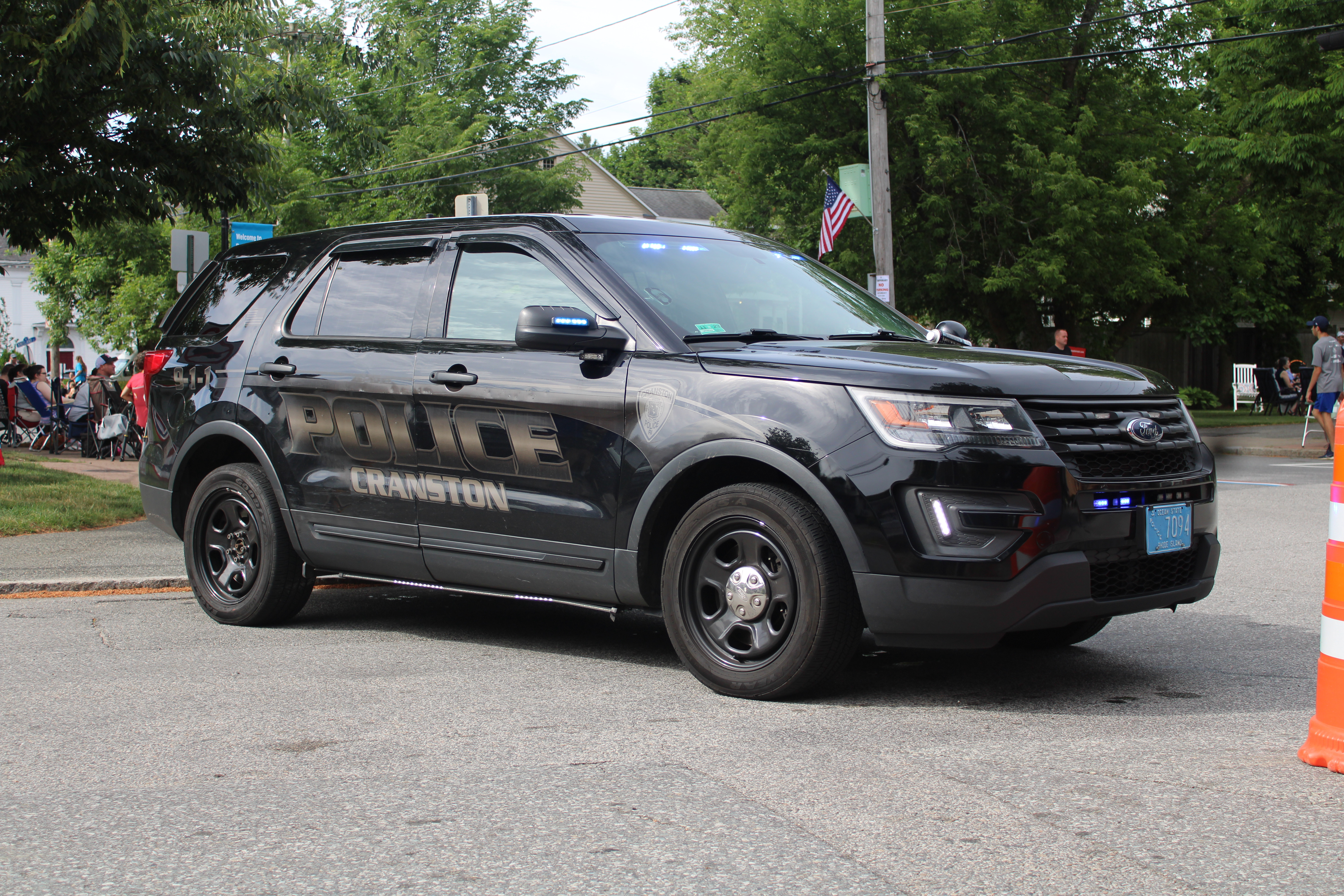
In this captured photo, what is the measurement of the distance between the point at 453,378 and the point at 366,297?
910 millimetres

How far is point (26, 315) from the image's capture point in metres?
62.1

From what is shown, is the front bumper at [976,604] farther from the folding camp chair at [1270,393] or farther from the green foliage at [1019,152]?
the folding camp chair at [1270,393]

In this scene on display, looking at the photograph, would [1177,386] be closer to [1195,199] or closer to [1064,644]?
[1195,199]

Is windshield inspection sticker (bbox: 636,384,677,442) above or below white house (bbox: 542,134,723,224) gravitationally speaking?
below

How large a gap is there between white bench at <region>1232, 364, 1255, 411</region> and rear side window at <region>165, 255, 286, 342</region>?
113 ft

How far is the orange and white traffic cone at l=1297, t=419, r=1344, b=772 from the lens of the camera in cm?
409

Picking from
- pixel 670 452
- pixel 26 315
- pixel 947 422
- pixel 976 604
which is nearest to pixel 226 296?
pixel 670 452

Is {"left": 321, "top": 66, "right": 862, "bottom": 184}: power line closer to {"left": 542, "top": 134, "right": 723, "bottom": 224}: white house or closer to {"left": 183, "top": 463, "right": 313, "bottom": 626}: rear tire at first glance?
{"left": 542, "top": 134, "right": 723, "bottom": 224}: white house

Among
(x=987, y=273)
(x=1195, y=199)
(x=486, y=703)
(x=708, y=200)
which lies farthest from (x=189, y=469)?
(x=708, y=200)

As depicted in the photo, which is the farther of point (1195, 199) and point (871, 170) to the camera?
point (1195, 199)

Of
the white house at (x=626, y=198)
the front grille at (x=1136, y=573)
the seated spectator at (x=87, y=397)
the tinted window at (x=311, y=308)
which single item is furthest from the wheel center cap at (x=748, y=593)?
the white house at (x=626, y=198)

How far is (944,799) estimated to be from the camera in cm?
383

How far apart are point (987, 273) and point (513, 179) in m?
18.3

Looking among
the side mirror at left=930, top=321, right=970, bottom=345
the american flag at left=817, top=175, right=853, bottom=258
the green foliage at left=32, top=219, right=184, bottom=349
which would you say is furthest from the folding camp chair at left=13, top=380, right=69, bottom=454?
the side mirror at left=930, top=321, right=970, bottom=345
